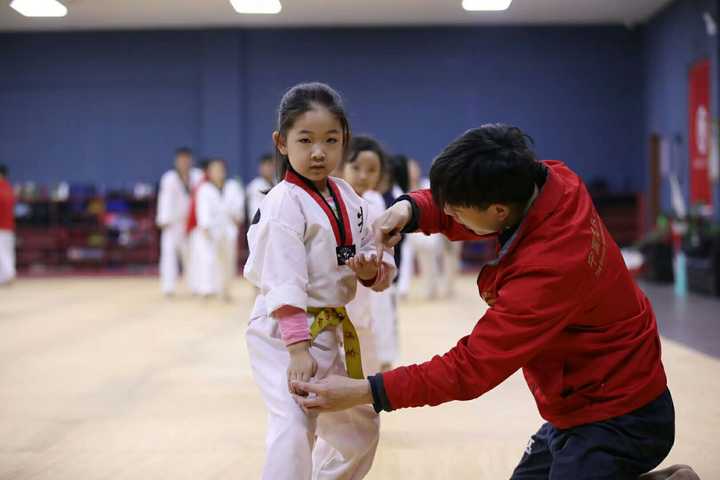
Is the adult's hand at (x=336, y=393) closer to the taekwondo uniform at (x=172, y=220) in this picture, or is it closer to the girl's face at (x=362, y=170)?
the girl's face at (x=362, y=170)

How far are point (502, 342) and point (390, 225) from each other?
48cm

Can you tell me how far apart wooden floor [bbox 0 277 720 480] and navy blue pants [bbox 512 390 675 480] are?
80 cm

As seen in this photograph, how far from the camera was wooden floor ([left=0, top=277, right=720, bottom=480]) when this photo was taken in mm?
2818

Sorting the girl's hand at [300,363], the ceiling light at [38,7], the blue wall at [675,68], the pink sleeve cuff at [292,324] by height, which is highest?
the blue wall at [675,68]

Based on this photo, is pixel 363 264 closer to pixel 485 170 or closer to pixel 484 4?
pixel 485 170

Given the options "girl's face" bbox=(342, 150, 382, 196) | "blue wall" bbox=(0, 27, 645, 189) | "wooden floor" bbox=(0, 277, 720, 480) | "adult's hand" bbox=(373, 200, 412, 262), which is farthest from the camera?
"blue wall" bbox=(0, 27, 645, 189)

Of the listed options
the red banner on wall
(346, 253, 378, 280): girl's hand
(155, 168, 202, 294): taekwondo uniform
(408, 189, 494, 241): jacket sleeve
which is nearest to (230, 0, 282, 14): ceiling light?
(408, 189, 494, 241): jacket sleeve

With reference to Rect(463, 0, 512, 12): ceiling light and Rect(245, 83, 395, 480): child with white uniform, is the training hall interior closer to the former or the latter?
Rect(463, 0, 512, 12): ceiling light

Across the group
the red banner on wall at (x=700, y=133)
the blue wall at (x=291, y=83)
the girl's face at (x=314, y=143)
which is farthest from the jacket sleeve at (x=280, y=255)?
the blue wall at (x=291, y=83)

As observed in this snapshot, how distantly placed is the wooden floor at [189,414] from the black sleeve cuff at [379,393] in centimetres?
99

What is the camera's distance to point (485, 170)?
1.73 meters

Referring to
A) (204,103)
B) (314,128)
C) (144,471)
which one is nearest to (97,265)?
(204,103)

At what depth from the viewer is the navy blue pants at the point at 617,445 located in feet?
6.04

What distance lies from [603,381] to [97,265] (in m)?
13.3
